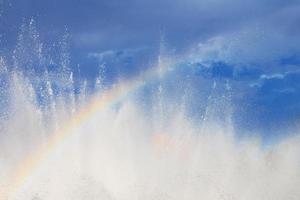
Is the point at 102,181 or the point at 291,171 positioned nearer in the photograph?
the point at 102,181

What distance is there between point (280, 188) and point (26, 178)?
24.9 m

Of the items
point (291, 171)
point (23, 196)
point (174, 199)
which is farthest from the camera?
point (291, 171)

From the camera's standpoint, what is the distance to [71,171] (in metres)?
56.8

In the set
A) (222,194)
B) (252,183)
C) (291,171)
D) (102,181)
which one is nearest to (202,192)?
(222,194)

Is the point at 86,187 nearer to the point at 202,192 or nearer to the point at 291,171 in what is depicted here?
the point at 202,192

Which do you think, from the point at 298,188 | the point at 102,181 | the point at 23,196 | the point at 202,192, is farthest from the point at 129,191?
the point at 298,188

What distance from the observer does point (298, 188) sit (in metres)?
59.0

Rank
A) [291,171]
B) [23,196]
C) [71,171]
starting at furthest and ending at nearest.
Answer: [291,171] < [71,171] < [23,196]

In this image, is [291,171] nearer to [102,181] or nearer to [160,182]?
[160,182]

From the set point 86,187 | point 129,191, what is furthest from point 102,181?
point 86,187

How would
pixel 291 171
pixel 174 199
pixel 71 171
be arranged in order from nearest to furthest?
1. pixel 174 199
2. pixel 71 171
3. pixel 291 171

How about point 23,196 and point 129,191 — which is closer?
point 23,196

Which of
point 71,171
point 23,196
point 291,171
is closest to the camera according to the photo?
point 23,196

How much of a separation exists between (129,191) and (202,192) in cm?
710
